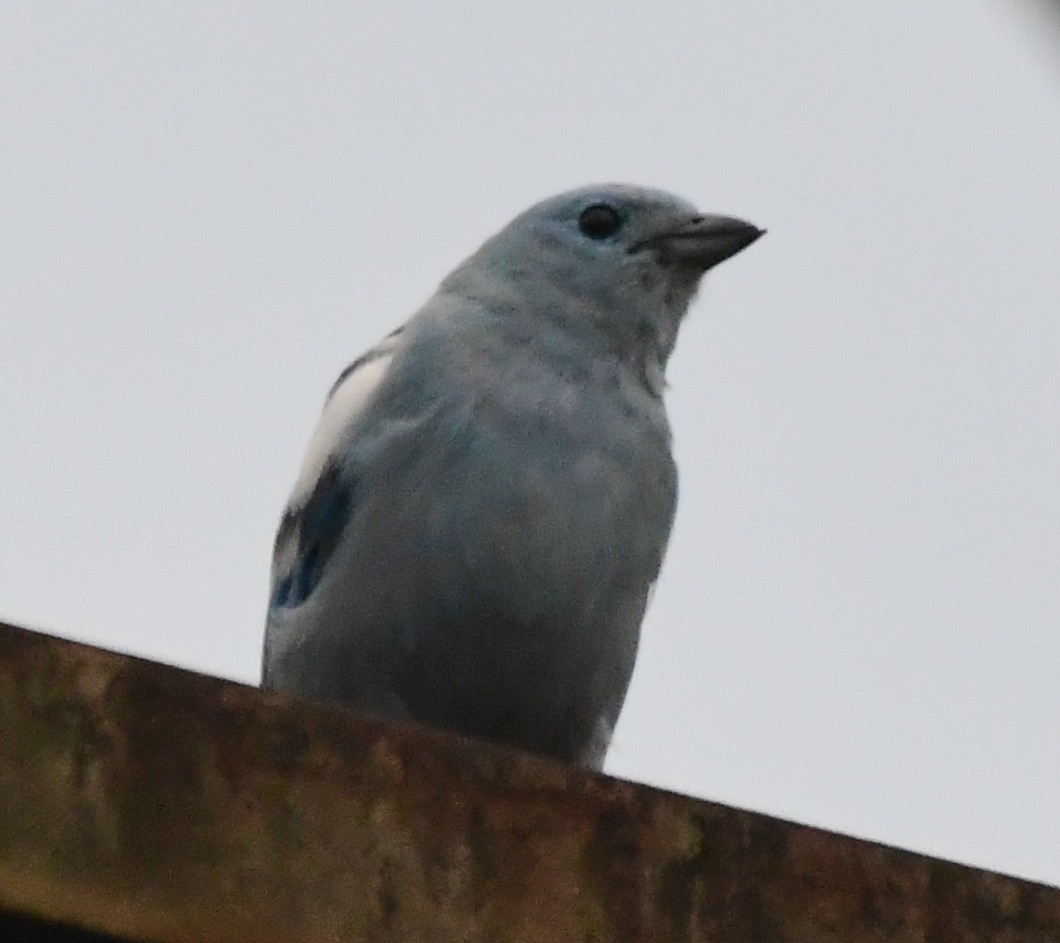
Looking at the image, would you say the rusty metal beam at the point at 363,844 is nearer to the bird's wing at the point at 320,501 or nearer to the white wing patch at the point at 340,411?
the bird's wing at the point at 320,501

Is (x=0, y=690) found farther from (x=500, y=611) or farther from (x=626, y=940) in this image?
(x=500, y=611)

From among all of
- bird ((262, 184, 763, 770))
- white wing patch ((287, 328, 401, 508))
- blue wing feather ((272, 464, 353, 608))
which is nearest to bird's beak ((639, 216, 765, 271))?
bird ((262, 184, 763, 770))

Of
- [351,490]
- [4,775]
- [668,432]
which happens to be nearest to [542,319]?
[668,432]

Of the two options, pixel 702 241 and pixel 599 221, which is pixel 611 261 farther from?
pixel 702 241

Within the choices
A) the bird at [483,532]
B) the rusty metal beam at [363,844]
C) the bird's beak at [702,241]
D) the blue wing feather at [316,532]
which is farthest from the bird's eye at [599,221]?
the rusty metal beam at [363,844]

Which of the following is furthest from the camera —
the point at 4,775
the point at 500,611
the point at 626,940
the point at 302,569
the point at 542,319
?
the point at 542,319

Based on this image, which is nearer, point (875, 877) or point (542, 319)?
point (875, 877)
